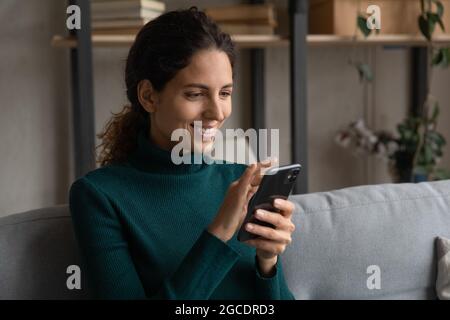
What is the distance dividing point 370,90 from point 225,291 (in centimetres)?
181

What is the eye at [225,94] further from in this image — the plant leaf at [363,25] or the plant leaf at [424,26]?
the plant leaf at [424,26]

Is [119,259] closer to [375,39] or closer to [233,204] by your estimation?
[233,204]

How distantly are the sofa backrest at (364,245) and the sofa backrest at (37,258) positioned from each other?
1.56 feet

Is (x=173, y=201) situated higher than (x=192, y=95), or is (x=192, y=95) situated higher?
(x=192, y=95)

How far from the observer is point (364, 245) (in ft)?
4.61

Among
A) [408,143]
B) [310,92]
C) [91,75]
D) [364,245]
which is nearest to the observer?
[364,245]

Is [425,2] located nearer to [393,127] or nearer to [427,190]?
[393,127]

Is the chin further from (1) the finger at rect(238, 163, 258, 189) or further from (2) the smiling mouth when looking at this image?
(1) the finger at rect(238, 163, 258, 189)

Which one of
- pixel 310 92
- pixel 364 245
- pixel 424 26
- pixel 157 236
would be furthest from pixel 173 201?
pixel 310 92

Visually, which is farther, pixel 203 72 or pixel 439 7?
pixel 439 7

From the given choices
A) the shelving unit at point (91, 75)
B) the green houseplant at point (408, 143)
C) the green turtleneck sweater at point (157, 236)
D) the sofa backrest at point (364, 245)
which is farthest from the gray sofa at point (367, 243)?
the green houseplant at point (408, 143)

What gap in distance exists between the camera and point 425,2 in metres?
2.27

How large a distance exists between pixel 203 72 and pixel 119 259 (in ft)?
1.11

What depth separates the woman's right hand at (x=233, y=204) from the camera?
94 centimetres
